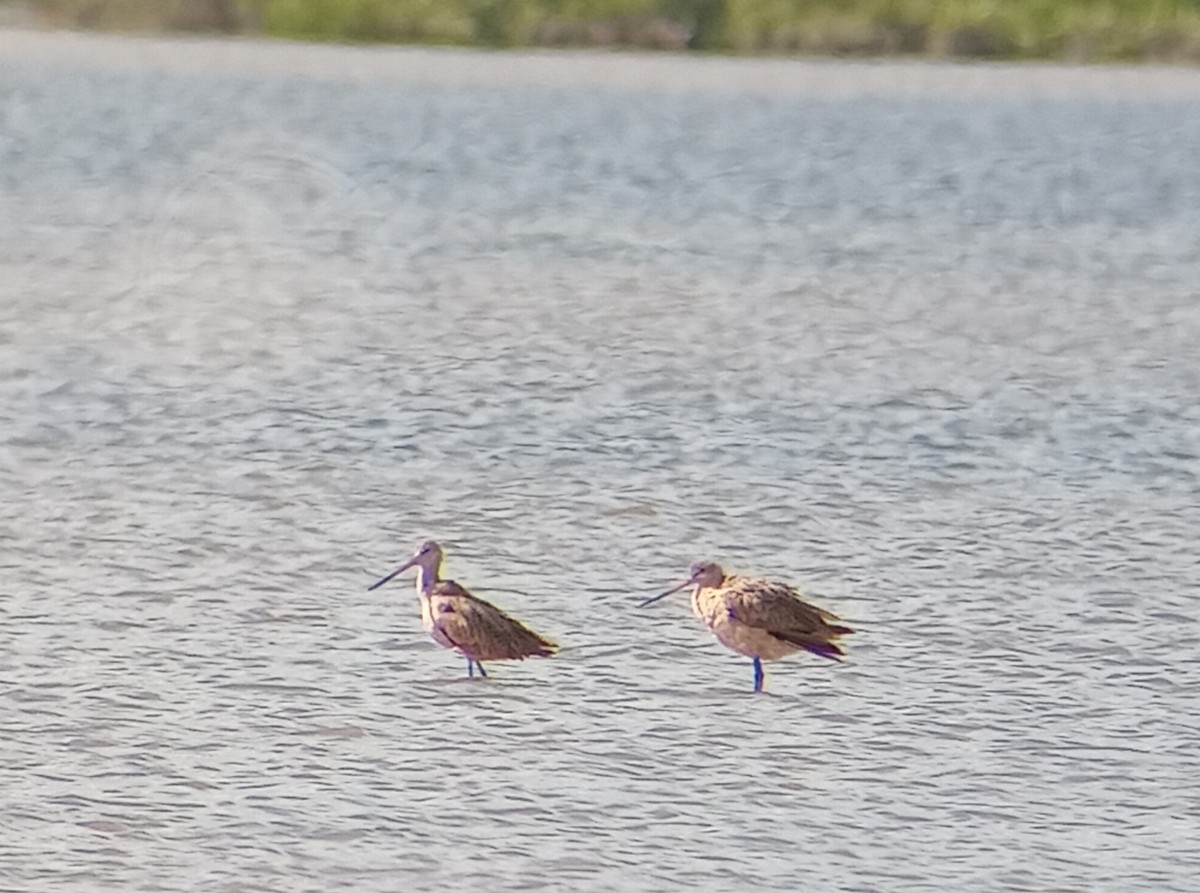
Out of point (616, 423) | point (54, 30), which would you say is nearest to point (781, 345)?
point (616, 423)

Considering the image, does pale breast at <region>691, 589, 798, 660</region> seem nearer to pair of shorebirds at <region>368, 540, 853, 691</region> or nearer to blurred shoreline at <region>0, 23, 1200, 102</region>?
pair of shorebirds at <region>368, 540, 853, 691</region>

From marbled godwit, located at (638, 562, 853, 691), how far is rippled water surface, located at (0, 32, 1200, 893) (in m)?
0.11

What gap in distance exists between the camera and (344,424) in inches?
399

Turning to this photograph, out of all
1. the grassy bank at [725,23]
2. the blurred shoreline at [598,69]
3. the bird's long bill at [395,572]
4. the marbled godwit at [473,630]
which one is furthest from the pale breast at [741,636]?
the grassy bank at [725,23]

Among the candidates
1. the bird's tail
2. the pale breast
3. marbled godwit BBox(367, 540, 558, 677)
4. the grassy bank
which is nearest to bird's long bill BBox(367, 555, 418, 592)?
marbled godwit BBox(367, 540, 558, 677)

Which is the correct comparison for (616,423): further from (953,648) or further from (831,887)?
(831,887)

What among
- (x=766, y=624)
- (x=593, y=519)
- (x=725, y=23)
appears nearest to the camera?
(x=766, y=624)

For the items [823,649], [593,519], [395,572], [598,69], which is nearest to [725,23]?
[598,69]

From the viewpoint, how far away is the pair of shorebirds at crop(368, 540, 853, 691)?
21.8 ft

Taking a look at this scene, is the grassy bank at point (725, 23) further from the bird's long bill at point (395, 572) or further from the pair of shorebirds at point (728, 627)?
the pair of shorebirds at point (728, 627)

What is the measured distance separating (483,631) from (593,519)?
197 cm

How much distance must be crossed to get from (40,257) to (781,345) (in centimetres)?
430

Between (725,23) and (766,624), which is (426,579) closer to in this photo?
(766,624)

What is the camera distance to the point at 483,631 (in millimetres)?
6637
